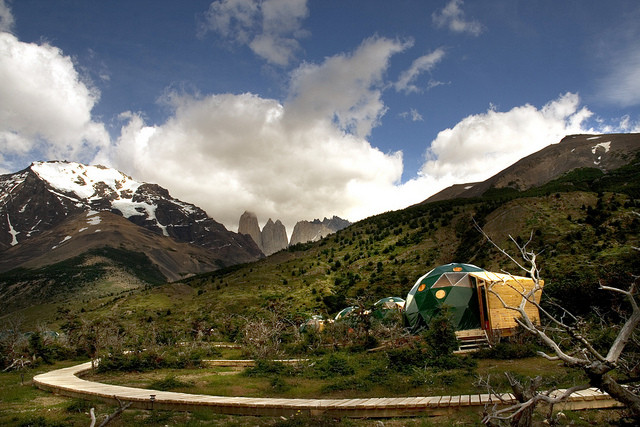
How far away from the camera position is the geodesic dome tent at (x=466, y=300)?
24.8 m

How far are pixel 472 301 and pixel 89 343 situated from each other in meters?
30.8

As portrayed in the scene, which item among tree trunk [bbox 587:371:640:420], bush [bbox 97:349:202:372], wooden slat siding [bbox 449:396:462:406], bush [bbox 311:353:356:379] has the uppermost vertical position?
tree trunk [bbox 587:371:640:420]

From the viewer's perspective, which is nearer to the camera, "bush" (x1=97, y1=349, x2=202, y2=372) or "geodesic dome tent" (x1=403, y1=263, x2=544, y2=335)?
"bush" (x1=97, y1=349, x2=202, y2=372)

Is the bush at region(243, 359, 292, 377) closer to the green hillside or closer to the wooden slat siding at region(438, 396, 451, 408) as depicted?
the green hillside

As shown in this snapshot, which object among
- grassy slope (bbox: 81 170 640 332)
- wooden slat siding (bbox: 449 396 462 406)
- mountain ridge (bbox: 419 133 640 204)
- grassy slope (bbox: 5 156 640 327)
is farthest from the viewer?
mountain ridge (bbox: 419 133 640 204)

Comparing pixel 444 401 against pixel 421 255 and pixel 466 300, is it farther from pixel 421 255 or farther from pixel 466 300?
pixel 421 255

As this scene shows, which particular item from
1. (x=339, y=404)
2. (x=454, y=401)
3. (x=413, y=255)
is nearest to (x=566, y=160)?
(x=413, y=255)

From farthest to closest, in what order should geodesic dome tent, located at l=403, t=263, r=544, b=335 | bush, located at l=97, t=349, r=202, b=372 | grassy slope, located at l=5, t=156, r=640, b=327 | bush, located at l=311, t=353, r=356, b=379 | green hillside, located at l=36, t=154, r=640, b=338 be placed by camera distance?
grassy slope, located at l=5, t=156, r=640, b=327, green hillside, located at l=36, t=154, r=640, b=338, geodesic dome tent, located at l=403, t=263, r=544, b=335, bush, located at l=97, t=349, r=202, b=372, bush, located at l=311, t=353, r=356, b=379

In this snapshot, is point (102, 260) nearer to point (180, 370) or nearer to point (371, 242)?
point (371, 242)

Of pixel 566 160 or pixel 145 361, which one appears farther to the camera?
pixel 566 160

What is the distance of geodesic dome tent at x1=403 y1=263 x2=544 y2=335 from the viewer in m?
24.8

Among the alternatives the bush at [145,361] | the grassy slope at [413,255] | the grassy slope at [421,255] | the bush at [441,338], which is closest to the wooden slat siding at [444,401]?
the bush at [441,338]

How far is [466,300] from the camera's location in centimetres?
2712

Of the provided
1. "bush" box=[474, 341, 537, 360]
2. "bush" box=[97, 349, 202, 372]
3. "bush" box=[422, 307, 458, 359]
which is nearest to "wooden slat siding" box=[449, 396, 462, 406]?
"bush" box=[422, 307, 458, 359]
